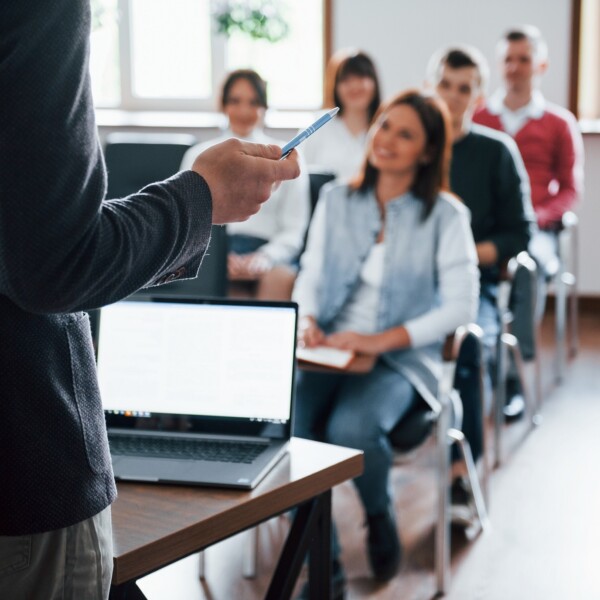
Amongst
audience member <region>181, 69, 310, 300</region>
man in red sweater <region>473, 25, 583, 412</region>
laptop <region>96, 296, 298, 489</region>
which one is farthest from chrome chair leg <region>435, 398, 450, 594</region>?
man in red sweater <region>473, 25, 583, 412</region>

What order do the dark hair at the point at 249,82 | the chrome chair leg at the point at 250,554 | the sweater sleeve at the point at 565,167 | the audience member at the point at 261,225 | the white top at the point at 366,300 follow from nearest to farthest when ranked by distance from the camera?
the chrome chair leg at the point at 250,554 < the white top at the point at 366,300 < the audience member at the point at 261,225 < the dark hair at the point at 249,82 < the sweater sleeve at the point at 565,167

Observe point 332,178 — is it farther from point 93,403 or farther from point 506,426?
point 93,403

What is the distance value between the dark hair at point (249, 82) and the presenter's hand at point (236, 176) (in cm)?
342

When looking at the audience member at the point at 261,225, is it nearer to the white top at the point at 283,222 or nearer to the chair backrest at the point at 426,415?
the white top at the point at 283,222

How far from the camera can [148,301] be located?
5.25 feet

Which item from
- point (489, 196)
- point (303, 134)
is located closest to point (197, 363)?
point (303, 134)

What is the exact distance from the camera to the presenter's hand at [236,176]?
0.96m

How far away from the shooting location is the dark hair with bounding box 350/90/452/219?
282cm

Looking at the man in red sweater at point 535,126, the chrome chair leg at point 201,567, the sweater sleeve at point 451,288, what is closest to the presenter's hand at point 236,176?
the sweater sleeve at point 451,288

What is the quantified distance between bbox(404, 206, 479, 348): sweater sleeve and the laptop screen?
1.11m

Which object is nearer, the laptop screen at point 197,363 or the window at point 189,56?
the laptop screen at point 197,363

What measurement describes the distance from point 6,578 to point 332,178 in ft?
10.4

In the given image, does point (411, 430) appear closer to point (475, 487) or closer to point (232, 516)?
point (475, 487)

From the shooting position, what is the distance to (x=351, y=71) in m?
4.65
